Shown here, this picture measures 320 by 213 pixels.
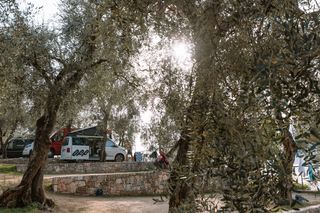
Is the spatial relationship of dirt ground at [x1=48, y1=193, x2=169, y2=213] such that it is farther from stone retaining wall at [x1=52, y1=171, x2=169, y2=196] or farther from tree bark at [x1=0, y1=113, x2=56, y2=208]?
stone retaining wall at [x1=52, y1=171, x2=169, y2=196]

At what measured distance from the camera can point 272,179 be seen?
83.7 inches

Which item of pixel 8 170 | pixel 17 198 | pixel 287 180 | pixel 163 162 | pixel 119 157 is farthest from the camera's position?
pixel 119 157

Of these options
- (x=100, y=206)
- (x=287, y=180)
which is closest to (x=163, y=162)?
(x=287, y=180)

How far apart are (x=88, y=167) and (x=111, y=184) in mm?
4731

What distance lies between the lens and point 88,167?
22.3 meters

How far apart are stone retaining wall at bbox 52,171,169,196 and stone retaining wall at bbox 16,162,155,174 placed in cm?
154

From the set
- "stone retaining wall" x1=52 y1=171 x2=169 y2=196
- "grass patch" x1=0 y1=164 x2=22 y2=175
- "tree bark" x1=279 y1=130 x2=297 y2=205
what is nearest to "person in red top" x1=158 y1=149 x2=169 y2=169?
"tree bark" x1=279 y1=130 x2=297 y2=205

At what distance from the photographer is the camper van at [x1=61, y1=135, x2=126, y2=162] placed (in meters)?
24.7

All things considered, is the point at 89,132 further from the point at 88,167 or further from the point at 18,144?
the point at 18,144

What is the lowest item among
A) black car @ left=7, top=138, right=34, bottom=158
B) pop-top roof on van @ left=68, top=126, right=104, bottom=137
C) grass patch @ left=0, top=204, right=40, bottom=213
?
grass patch @ left=0, top=204, right=40, bottom=213

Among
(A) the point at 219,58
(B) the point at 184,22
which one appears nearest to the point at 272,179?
(A) the point at 219,58

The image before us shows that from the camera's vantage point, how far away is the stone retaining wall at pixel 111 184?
53.7 feet

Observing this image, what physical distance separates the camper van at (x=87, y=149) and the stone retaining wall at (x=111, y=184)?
7206mm

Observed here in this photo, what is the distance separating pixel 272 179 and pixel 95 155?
81.7 feet
